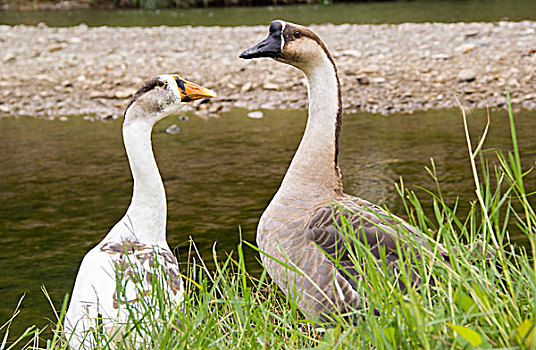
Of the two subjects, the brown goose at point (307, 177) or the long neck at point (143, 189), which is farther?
the long neck at point (143, 189)

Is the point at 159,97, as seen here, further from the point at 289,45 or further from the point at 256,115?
the point at 256,115

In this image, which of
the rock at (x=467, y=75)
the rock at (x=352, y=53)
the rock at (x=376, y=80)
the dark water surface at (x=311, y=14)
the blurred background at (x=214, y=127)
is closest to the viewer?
the blurred background at (x=214, y=127)

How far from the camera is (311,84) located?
4328 millimetres

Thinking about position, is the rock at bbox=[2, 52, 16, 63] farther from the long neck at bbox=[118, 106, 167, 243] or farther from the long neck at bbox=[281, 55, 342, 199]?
the long neck at bbox=[281, 55, 342, 199]

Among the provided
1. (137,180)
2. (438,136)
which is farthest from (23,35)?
(137,180)

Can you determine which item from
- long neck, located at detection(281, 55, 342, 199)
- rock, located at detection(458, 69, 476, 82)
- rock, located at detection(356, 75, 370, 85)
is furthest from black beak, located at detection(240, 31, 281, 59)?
rock, located at detection(458, 69, 476, 82)

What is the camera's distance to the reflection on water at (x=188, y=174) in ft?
21.1

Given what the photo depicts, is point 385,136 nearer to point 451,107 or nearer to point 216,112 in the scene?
point 451,107

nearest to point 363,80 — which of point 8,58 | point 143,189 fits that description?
point 8,58

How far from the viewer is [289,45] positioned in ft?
13.7

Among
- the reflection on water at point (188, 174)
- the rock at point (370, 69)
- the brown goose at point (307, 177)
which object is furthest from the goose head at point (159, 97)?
the rock at point (370, 69)

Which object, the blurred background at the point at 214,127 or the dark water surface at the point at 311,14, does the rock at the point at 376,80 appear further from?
the dark water surface at the point at 311,14

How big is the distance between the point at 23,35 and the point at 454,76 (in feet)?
35.9

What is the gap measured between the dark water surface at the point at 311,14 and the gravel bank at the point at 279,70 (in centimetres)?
642
